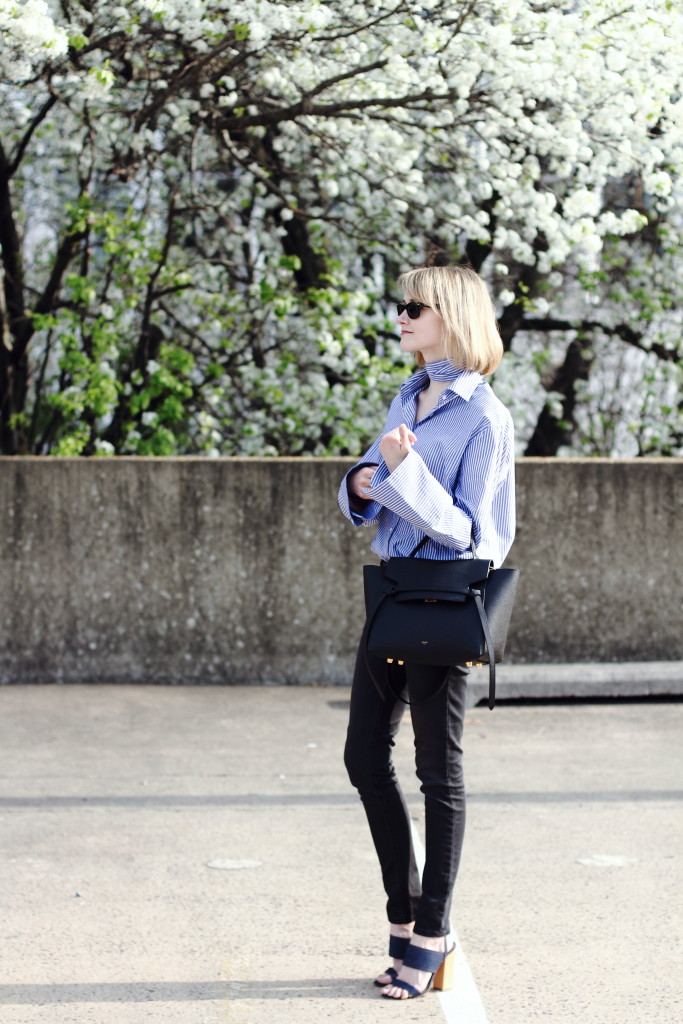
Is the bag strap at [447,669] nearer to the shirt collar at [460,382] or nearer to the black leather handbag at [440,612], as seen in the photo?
the black leather handbag at [440,612]

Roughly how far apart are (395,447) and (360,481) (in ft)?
0.88

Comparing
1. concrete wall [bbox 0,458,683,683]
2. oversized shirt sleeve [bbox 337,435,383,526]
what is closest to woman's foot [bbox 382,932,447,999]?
oversized shirt sleeve [bbox 337,435,383,526]

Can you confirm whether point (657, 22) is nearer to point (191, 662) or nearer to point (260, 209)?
point (260, 209)

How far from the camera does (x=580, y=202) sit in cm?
759

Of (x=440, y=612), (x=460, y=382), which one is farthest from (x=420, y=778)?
(x=460, y=382)

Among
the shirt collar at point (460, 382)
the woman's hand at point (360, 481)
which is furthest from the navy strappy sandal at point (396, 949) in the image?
the shirt collar at point (460, 382)

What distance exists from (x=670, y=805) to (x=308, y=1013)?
96.4 inches

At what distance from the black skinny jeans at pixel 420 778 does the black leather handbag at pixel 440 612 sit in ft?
0.34

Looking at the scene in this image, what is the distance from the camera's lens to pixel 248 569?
7.35m

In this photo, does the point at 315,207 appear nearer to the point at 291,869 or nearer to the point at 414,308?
the point at 291,869

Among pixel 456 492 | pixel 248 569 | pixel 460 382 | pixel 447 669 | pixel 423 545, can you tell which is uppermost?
pixel 460 382

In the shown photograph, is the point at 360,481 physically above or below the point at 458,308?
below

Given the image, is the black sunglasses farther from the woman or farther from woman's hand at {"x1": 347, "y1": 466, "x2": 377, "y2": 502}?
woman's hand at {"x1": 347, "y1": 466, "x2": 377, "y2": 502}

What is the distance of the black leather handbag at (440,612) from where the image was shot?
120 inches
